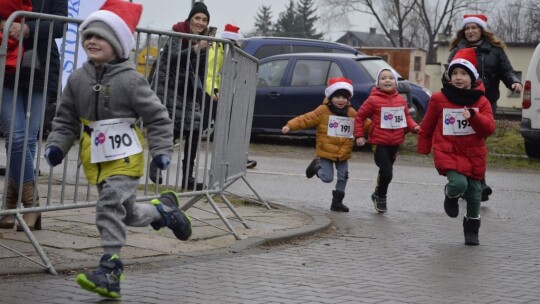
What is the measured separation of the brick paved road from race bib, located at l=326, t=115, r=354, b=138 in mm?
731

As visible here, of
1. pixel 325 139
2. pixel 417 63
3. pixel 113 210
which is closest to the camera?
pixel 113 210

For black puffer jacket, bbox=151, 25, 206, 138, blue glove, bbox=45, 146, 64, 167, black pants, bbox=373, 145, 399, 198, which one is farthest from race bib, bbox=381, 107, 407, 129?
blue glove, bbox=45, 146, 64, 167

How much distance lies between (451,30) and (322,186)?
8554 centimetres

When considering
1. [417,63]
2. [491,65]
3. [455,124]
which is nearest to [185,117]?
[455,124]

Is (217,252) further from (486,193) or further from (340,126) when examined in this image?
(486,193)

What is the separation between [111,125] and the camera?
648 centimetres

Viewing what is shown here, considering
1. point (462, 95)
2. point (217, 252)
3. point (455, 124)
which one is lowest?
point (217, 252)

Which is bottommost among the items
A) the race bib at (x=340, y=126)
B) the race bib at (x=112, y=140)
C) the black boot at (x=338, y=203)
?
the black boot at (x=338, y=203)

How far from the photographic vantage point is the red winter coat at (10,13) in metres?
7.73

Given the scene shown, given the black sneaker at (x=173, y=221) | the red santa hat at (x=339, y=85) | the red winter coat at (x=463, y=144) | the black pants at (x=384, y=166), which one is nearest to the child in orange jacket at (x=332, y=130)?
the red santa hat at (x=339, y=85)

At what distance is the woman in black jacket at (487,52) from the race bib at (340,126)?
1226 millimetres

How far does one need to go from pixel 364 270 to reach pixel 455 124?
7.74ft

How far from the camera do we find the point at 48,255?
739cm

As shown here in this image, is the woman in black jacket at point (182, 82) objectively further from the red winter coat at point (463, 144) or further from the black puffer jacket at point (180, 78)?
the red winter coat at point (463, 144)
